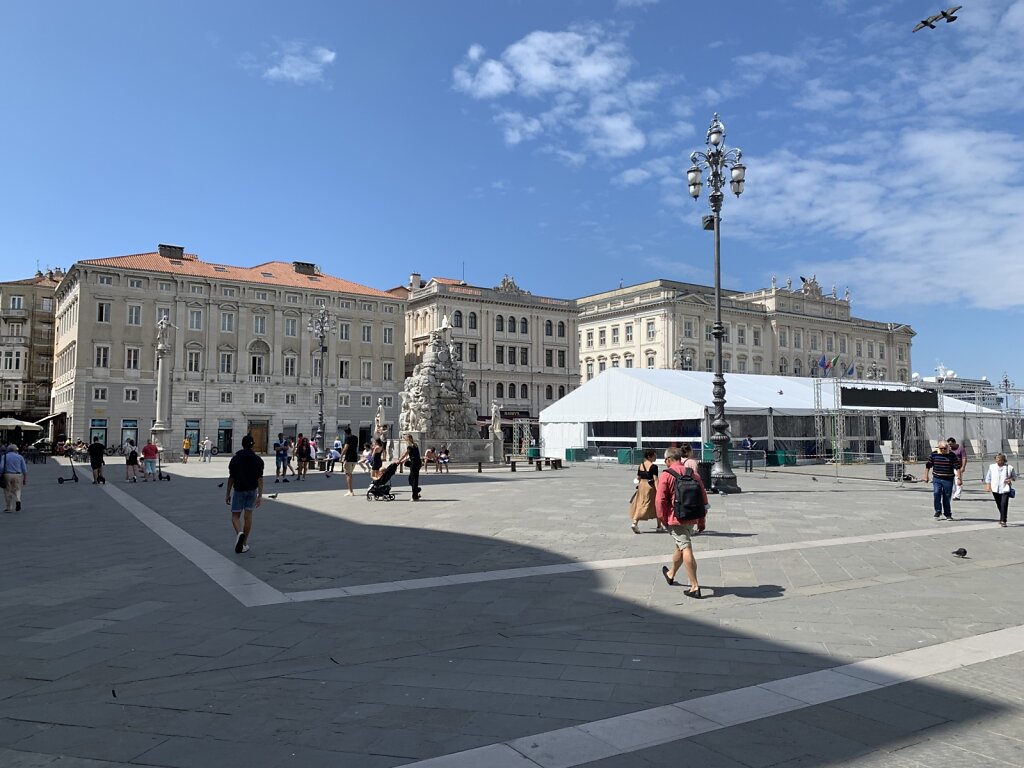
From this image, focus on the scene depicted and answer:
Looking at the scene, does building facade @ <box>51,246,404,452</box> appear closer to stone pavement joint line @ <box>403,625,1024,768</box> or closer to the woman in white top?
the woman in white top

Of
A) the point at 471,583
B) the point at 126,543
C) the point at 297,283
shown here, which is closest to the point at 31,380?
the point at 297,283

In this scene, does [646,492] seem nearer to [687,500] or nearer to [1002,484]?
[687,500]

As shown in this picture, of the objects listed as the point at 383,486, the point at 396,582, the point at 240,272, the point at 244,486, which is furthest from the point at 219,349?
the point at 396,582

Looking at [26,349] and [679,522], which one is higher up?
[26,349]

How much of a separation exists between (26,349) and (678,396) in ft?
219

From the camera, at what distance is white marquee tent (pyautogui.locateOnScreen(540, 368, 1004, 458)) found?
3347 centimetres

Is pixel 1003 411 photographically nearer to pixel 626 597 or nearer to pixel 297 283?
pixel 626 597

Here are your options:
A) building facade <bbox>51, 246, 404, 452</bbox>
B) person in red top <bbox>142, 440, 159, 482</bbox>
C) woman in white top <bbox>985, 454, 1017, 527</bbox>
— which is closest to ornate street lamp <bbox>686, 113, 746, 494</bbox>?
woman in white top <bbox>985, 454, 1017, 527</bbox>

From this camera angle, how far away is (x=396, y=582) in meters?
8.19

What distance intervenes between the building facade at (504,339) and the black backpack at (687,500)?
5724cm

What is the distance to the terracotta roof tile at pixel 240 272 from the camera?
56.3 m

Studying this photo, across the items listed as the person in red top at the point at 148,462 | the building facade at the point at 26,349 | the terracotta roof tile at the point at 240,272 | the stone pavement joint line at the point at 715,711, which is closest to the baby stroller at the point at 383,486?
the person in red top at the point at 148,462

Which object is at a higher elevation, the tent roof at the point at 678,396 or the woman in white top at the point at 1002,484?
the tent roof at the point at 678,396

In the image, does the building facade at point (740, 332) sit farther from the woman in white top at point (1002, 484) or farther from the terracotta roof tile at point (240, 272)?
the woman in white top at point (1002, 484)
